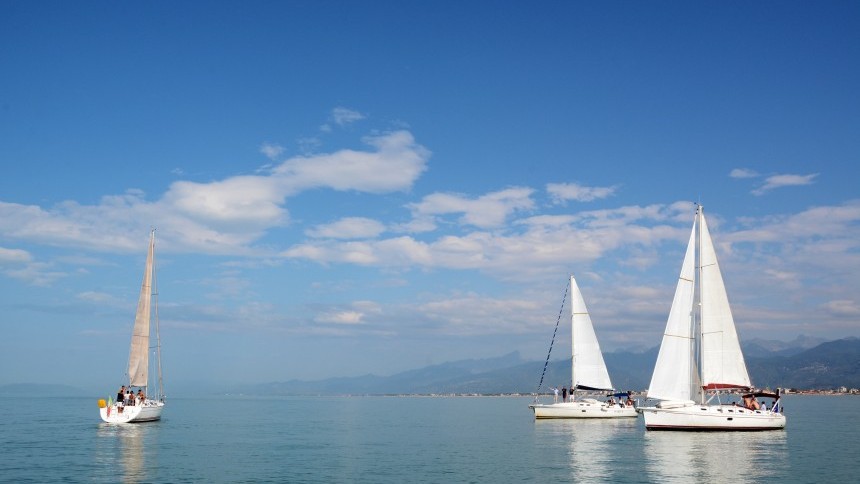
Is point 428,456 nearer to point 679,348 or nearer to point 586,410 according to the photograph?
point 679,348

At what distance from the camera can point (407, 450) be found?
47.2 m

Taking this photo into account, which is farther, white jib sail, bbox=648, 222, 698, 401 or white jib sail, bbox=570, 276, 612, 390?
white jib sail, bbox=570, 276, 612, 390

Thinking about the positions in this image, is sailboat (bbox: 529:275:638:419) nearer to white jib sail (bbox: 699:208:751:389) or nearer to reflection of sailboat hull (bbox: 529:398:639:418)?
reflection of sailboat hull (bbox: 529:398:639:418)

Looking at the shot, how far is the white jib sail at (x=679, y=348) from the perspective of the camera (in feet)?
192

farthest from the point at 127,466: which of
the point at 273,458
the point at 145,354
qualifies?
the point at 145,354

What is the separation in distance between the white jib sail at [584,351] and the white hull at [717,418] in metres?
19.7

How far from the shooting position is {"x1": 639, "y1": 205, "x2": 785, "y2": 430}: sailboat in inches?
2197

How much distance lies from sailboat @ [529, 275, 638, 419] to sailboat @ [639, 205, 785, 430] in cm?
1607

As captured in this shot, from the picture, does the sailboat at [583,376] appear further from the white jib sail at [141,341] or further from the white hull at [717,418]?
the white jib sail at [141,341]

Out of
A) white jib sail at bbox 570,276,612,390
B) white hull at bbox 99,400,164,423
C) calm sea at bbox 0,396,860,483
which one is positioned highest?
white jib sail at bbox 570,276,612,390

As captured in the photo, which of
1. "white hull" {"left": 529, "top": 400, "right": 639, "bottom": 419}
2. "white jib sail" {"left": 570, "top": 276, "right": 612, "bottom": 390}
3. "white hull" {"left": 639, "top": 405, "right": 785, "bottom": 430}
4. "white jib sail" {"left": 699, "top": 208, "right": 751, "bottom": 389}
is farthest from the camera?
"white jib sail" {"left": 570, "top": 276, "right": 612, "bottom": 390}

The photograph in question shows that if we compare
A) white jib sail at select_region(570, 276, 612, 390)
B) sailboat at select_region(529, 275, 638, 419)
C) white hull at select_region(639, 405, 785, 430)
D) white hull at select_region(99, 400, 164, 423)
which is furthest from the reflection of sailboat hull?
white hull at select_region(99, 400, 164, 423)

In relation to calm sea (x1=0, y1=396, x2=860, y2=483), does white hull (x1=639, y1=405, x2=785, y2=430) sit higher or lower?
higher

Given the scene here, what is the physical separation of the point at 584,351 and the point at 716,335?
2106 cm
